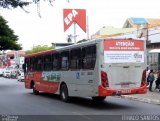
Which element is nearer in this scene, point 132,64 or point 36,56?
point 132,64

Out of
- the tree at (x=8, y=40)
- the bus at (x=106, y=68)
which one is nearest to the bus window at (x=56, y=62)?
the bus at (x=106, y=68)

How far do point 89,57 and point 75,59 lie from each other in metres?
1.58

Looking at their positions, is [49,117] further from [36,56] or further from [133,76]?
[36,56]

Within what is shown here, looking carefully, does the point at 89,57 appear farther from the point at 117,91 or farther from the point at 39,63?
the point at 39,63

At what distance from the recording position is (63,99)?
19969mm

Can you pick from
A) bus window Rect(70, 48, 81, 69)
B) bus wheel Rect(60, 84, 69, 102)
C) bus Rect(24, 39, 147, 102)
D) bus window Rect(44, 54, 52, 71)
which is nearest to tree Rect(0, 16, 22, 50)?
bus window Rect(44, 54, 52, 71)

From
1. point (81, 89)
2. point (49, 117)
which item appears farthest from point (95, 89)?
point (49, 117)

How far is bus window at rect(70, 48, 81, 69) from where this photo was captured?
17.9 meters

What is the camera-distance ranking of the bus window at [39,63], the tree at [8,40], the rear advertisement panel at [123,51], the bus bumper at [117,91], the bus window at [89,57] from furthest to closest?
the tree at [8,40], the bus window at [39,63], the bus window at [89,57], the rear advertisement panel at [123,51], the bus bumper at [117,91]

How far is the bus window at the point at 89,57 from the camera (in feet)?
54.4

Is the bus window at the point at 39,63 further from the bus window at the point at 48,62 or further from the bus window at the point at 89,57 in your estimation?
the bus window at the point at 89,57

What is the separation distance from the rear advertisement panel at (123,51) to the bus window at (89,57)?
61 centimetres

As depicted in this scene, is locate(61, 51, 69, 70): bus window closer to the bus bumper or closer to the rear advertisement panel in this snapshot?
the rear advertisement panel

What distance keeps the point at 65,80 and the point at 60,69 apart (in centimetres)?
103
